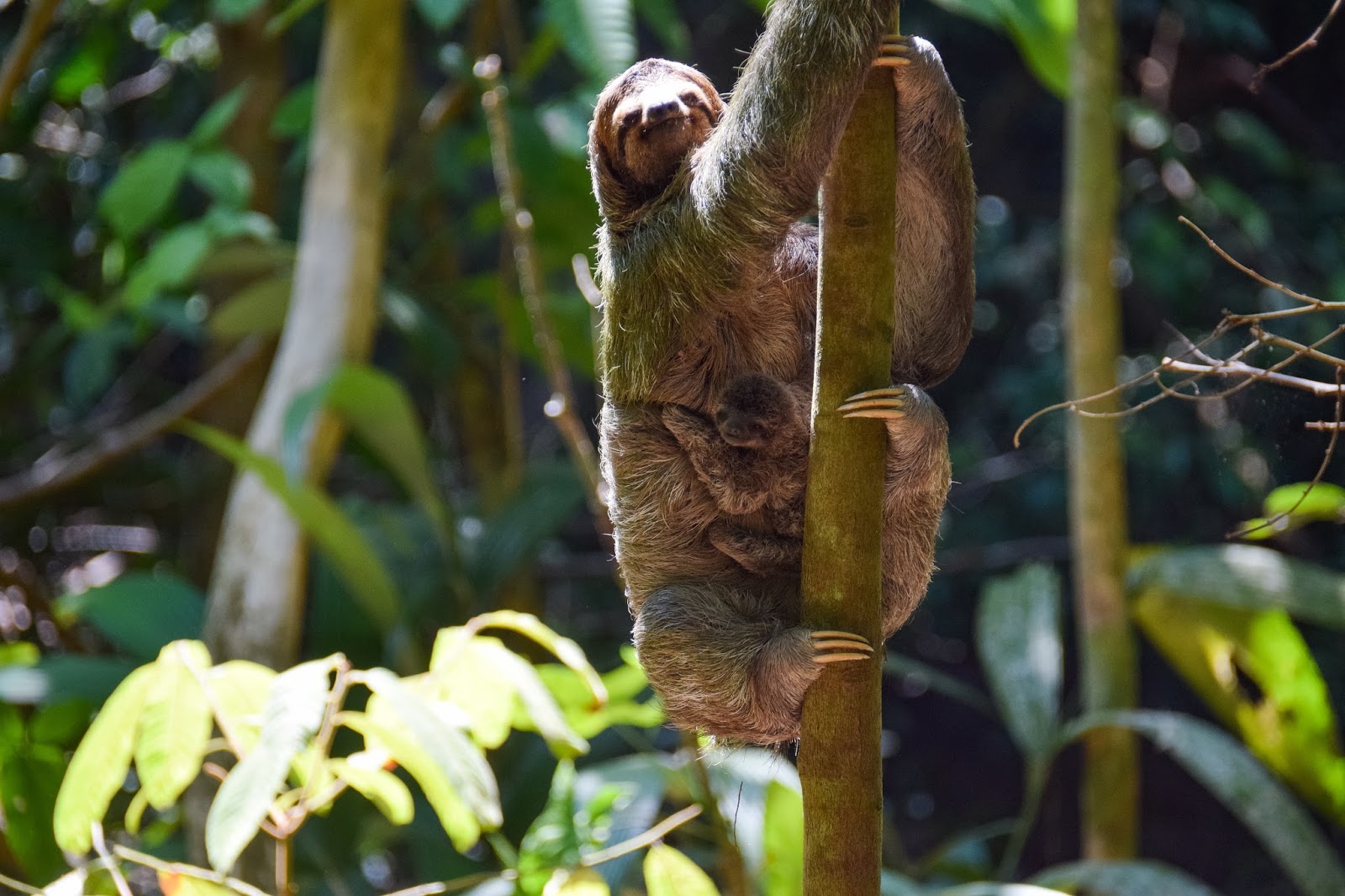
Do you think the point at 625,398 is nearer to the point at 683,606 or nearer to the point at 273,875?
the point at 683,606

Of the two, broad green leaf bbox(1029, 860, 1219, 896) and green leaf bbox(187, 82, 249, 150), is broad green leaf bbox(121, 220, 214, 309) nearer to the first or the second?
green leaf bbox(187, 82, 249, 150)

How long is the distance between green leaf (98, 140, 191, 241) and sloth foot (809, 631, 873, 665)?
3.30 meters

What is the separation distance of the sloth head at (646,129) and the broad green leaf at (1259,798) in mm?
2457

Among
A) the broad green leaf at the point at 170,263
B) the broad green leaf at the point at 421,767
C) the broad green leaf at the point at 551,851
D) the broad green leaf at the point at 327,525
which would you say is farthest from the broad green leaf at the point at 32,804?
the broad green leaf at the point at 421,767

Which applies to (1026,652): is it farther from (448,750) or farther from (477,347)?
(477,347)

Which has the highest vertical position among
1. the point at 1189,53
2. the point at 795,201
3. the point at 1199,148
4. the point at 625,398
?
A: the point at 1189,53

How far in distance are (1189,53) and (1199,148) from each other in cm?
49

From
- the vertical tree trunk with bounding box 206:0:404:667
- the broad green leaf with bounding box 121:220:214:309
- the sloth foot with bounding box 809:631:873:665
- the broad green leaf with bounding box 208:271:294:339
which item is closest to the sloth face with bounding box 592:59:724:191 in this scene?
the sloth foot with bounding box 809:631:873:665

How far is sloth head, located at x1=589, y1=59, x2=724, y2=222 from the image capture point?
2.26 metres

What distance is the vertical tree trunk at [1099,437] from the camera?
418 centimetres

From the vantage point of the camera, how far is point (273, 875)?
3904mm

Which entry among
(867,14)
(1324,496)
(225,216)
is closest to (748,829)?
(1324,496)

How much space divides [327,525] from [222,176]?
1319 mm

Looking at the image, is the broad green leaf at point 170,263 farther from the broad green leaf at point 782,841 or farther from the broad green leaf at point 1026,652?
the broad green leaf at point 1026,652
